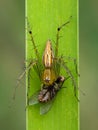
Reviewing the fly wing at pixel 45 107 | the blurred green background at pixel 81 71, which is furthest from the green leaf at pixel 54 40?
the blurred green background at pixel 81 71

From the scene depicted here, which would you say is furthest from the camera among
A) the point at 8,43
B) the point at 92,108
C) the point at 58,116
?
the point at 8,43

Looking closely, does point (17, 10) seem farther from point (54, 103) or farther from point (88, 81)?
point (54, 103)

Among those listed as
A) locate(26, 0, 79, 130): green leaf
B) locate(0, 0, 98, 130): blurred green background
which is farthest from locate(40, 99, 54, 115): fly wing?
locate(0, 0, 98, 130): blurred green background

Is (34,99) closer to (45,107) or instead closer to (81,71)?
(45,107)

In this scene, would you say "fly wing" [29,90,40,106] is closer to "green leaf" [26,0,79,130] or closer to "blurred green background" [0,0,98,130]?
"green leaf" [26,0,79,130]

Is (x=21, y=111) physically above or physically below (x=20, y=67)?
below

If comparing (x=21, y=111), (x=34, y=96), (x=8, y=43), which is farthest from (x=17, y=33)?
(x=34, y=96)

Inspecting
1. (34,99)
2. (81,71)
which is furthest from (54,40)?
(81,71)
